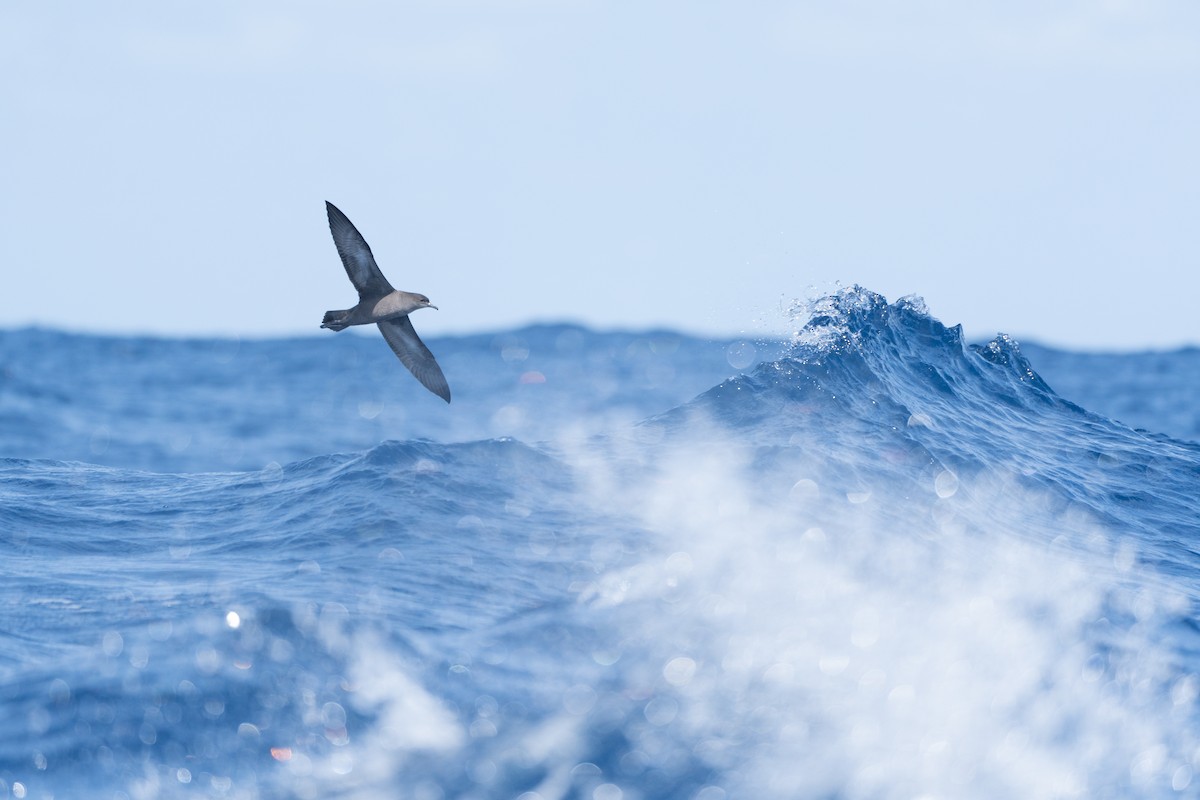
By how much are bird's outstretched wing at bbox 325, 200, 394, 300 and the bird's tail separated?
358 mm

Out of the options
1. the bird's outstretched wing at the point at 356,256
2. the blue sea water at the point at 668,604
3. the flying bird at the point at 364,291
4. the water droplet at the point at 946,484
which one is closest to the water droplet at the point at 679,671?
the blue sea water at the point at 668,604

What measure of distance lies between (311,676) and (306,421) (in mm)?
39858

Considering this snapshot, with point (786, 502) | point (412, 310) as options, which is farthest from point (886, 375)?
point (412, 310)

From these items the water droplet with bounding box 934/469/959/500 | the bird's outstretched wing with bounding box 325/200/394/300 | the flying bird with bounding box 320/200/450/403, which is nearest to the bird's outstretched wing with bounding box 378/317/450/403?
the flying bird with bounding box 320/200/450/403

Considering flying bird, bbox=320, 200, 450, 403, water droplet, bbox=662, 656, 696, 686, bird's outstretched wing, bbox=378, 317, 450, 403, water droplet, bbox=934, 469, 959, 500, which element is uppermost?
flying bird, bbox=320, 200, 450, 403

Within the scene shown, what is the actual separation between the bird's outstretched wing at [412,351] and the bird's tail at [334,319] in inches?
26.2

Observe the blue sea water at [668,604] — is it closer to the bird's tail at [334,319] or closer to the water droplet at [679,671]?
the water droplet at [679,671]

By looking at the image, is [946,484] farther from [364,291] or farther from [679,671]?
[364,291]

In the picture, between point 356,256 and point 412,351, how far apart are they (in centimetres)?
140

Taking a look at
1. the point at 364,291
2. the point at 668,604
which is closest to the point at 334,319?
the point at 364,291

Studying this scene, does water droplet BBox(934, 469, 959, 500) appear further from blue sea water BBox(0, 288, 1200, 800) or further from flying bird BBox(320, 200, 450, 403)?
flying bird BBox(320, 200, 450, 403)

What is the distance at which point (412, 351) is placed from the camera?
45.0 ft

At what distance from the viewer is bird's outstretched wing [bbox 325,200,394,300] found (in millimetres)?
12711

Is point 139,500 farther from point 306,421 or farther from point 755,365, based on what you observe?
point 306,421
